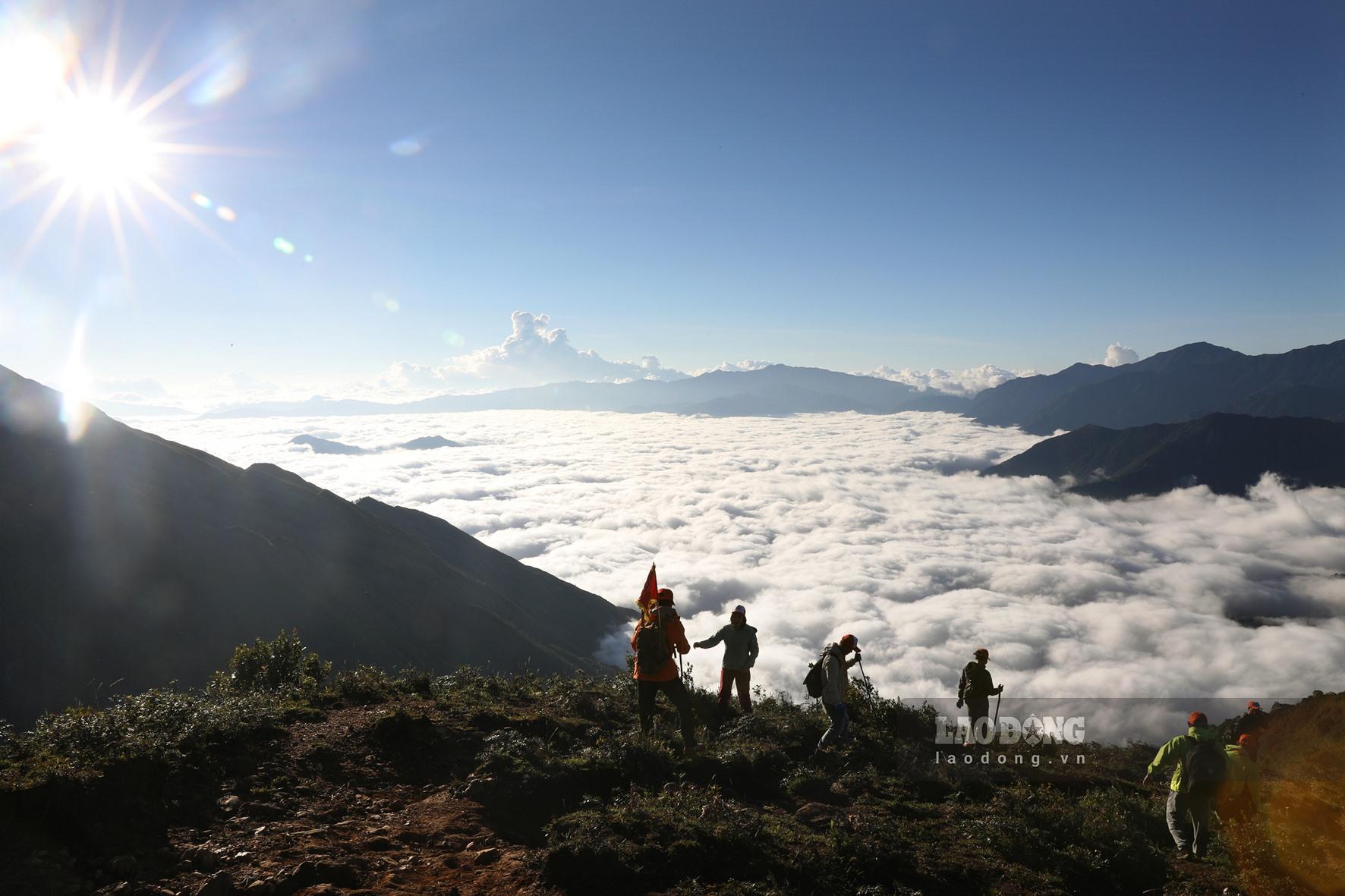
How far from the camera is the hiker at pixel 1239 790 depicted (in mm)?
7844

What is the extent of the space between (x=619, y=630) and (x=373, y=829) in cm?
10191

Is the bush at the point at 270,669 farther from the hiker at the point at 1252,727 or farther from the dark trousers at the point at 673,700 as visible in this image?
the hiker at the point at 1252,727

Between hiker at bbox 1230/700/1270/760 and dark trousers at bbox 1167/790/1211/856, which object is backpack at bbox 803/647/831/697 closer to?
dark trousers at bbox 1167/790/1211/856

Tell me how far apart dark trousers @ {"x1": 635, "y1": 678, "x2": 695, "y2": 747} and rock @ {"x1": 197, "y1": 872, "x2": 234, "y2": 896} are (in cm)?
543

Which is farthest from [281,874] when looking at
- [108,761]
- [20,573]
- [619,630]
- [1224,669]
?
[1224,669]

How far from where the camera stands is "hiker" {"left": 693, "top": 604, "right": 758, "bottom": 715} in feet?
38.5

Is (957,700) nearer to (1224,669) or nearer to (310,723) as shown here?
(310,723)

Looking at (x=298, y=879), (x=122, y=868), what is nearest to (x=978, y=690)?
(x=298, y=879)

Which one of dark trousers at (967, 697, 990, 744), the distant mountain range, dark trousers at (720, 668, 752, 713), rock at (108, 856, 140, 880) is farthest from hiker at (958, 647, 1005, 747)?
the distant mountain range

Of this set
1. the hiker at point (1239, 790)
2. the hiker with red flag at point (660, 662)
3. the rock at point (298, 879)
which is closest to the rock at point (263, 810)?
the rock at point (298, 879)

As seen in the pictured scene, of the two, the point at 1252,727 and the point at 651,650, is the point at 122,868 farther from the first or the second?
the point at 1252,727

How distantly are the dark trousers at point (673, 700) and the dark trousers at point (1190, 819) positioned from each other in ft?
20.2

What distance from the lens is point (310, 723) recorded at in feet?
28.9

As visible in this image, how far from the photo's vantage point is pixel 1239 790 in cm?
789
